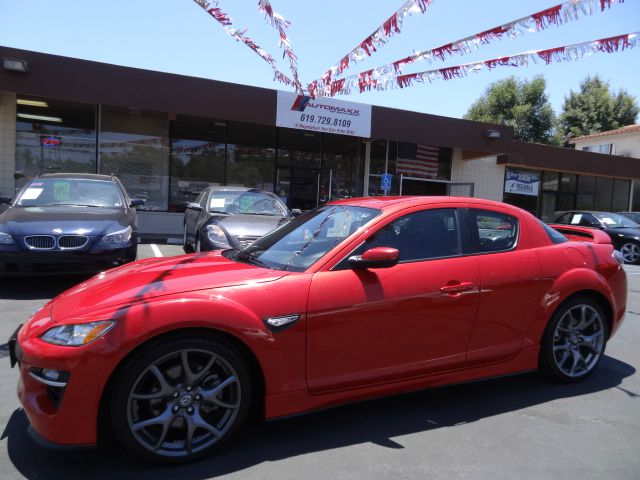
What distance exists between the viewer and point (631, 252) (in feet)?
43.1

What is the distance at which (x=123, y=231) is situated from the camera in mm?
6430

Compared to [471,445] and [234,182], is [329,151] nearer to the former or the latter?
[234,182]

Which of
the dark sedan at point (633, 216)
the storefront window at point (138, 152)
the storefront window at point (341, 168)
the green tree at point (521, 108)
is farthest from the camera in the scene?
the green tree at point (521, 108)

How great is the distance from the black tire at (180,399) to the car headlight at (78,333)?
217 mm

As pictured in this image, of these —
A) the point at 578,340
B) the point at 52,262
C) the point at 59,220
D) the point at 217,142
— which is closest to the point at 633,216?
the point at 217,142

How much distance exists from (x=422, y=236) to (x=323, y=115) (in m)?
10.9

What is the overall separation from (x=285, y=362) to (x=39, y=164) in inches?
512

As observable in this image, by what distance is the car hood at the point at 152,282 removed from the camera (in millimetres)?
2707

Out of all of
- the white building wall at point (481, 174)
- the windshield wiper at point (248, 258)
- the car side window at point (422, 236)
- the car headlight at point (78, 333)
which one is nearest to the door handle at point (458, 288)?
the car side window at point (422, 236)

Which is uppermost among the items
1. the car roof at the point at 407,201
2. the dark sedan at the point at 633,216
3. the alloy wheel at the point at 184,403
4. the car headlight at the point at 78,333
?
the car roof at the point at 407,201

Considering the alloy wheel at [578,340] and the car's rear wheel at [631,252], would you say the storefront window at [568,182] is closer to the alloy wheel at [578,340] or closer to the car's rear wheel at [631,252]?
the car's rear wheel at [631,252]

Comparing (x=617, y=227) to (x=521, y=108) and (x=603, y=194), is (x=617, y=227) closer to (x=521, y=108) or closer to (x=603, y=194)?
(x=603, y=194)

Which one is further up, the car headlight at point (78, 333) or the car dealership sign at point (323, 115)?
the car dealership sign at point (323, 115)

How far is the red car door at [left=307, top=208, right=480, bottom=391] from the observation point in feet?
9.57
